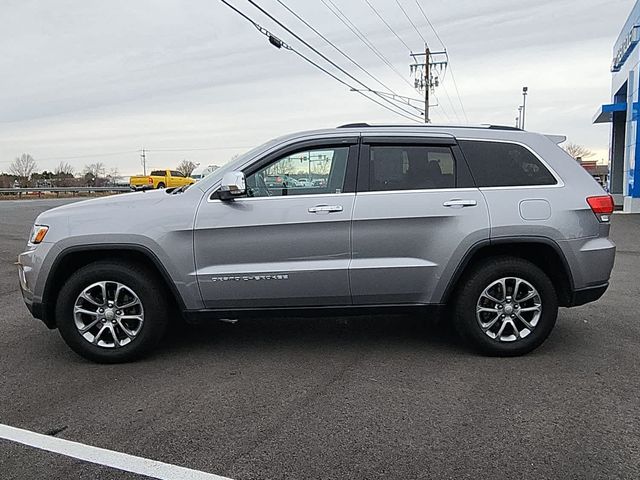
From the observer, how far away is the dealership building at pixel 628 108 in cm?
2206

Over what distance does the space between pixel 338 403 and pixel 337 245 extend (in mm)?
1282

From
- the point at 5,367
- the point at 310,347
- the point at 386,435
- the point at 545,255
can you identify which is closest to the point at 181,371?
the point at 310,347

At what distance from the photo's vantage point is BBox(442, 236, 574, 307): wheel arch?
4605 millimetres

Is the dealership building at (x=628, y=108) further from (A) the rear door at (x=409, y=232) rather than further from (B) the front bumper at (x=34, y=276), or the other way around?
(B) the front bumper at (x=34, y=276)

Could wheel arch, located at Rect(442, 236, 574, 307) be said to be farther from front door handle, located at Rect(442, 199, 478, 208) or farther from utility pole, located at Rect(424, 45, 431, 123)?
utility pole, located at Rect(424, 45, 431, 123)

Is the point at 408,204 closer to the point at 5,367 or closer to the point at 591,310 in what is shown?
the point at 591,310

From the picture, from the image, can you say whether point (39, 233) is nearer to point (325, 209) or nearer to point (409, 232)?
point (325, 209)

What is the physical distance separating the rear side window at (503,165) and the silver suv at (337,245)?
0.04 feet

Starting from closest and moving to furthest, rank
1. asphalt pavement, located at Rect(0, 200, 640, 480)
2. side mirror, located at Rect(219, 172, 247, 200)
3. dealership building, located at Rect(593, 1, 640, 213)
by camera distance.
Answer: asphalt pavement, located at Rect(0, 200, 640, 480)
side mirror, located at Rect(219, 172, 247, 200)
dealership building, located at Rect(593, 1, 640, 213)

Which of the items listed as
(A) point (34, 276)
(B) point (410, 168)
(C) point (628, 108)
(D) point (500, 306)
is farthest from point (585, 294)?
(C) point (628, 108)

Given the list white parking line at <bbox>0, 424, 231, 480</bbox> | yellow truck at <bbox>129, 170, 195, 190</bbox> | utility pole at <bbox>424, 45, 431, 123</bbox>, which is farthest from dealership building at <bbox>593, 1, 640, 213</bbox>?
yellow truck at <bbox>129, 170, 195, 190</bbox>

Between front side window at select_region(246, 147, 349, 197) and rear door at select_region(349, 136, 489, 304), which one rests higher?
front side window at select_region(246, 147, 349, 197)

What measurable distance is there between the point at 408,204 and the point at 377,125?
0.82m

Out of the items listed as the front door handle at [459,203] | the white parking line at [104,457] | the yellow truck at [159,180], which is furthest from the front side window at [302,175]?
the yellow truck at [159,180]
